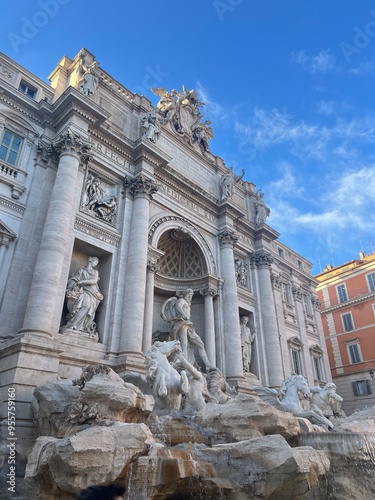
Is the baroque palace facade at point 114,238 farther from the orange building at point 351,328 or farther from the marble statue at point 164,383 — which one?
the orange building at point 351,328

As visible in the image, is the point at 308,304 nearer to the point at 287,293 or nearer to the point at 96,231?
the point at 287,293

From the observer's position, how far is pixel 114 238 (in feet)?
44.4

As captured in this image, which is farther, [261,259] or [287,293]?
[287,293]

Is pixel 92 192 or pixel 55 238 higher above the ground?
pixel 92 192

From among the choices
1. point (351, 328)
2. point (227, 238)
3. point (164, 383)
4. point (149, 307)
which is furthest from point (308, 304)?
point (164, 383)

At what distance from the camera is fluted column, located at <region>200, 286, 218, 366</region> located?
15426mm

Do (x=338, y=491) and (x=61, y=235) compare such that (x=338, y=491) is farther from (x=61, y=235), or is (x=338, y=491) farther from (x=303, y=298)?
(x=303, y=298)

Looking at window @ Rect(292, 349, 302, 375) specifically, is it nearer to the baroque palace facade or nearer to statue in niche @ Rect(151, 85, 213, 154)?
the baroque palace facade

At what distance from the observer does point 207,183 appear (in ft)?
64.9

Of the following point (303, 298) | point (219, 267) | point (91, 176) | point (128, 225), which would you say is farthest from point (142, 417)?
point (303, 298)

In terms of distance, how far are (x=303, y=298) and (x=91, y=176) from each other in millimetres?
16937

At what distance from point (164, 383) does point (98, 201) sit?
292 inches

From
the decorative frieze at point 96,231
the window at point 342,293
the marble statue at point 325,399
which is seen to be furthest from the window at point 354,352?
the decorative frieze at point 96,231

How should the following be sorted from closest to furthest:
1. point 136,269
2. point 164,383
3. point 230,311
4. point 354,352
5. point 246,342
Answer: point 164,383, point 136,269, point 230,311, point 246,342, point 354,352
